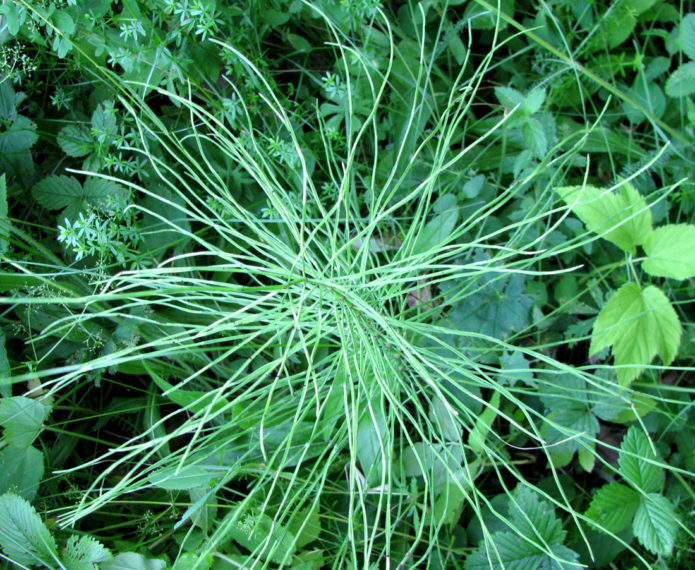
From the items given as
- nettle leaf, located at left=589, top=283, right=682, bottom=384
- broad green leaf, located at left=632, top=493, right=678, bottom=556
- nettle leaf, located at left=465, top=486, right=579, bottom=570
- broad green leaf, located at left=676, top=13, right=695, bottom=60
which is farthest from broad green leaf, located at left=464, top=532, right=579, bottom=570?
broad green leaf, located at left=676, top=13, right=695, bottom=60

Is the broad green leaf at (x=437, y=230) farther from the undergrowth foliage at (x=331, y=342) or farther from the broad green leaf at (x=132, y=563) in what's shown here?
the broad green leaf at (x=132, y=563)

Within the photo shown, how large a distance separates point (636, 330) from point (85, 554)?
102cm

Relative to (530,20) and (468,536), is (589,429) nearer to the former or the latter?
(468,536)

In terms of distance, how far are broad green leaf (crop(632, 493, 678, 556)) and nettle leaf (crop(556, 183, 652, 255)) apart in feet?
1.51

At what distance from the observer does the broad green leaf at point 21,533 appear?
0.91 metres

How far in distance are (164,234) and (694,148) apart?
1166 mm

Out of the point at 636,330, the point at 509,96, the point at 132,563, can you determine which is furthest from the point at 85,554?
the point at 509,96

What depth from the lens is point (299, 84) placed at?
47.6 inches

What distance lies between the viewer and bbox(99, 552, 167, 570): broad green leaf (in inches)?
37.6

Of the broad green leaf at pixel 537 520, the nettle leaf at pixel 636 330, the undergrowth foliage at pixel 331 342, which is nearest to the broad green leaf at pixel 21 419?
the undergrowth foliage at pixel 331 342

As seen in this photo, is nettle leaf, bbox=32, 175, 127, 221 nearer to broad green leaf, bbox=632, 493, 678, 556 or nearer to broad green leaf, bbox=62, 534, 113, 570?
broad green leaf, bbox=62, 534, 113, 570

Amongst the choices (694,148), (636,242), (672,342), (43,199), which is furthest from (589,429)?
(43,199)

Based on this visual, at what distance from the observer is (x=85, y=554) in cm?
93

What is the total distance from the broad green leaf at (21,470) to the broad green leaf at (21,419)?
0.02 m
